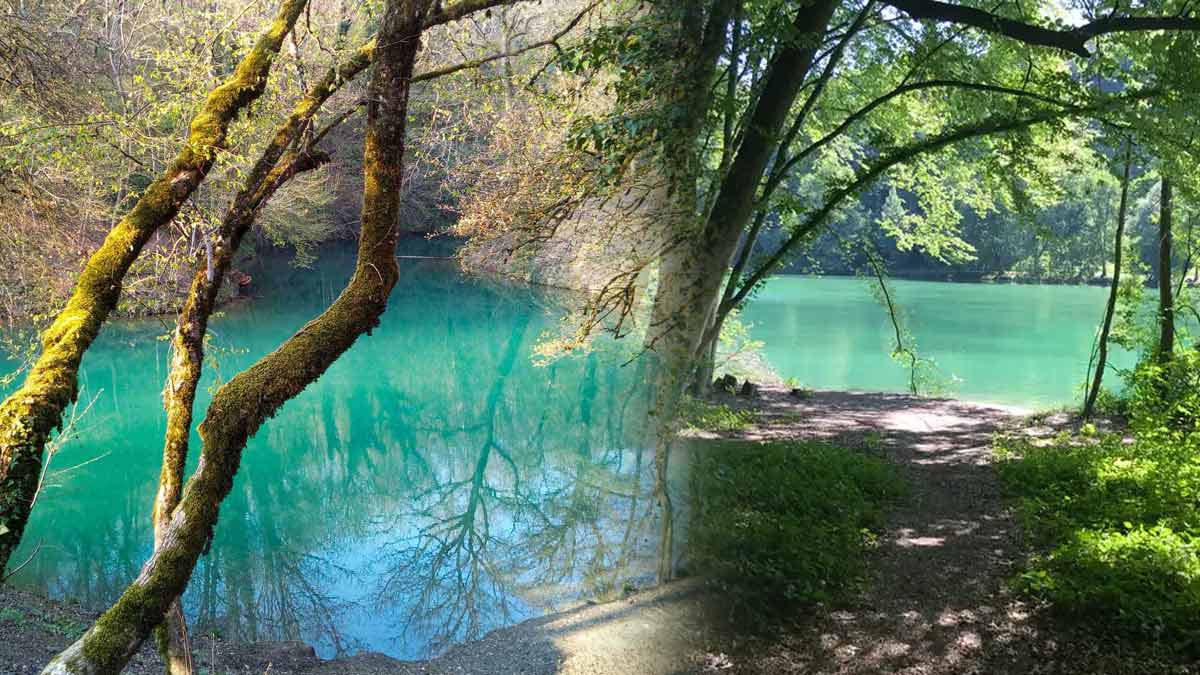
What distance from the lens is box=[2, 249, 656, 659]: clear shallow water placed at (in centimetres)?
788

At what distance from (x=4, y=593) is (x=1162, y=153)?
11.4m

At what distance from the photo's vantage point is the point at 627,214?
19.6 feet

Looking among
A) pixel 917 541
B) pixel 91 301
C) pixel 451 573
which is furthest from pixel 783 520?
pixel 451 573

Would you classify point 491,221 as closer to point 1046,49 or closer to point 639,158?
point 639,158

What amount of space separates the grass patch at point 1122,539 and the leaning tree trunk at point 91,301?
5.13 meters

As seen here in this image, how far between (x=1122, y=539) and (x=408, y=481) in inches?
367

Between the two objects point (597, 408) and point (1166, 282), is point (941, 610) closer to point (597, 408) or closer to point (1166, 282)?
point (1166, 282)

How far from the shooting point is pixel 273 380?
3590mm

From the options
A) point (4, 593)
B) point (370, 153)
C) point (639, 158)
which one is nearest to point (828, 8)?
point (639, 158)

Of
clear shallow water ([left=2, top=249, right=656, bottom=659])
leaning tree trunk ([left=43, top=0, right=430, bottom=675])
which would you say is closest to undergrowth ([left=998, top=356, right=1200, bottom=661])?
clear shallow water ([left=2, top=249, right=656, bottom=659])

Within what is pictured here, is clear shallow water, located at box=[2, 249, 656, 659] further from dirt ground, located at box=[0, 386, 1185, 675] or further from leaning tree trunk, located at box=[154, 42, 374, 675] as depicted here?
leaning tree trunk, located at box=[154, 42, 374, 675]

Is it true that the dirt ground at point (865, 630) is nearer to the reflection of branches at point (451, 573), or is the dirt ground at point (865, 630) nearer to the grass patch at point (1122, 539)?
the grass patch at point (1122, 539)

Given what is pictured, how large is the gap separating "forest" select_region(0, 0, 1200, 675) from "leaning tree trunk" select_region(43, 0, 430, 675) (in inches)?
0.6

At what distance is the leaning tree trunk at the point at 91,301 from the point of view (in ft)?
12.8
